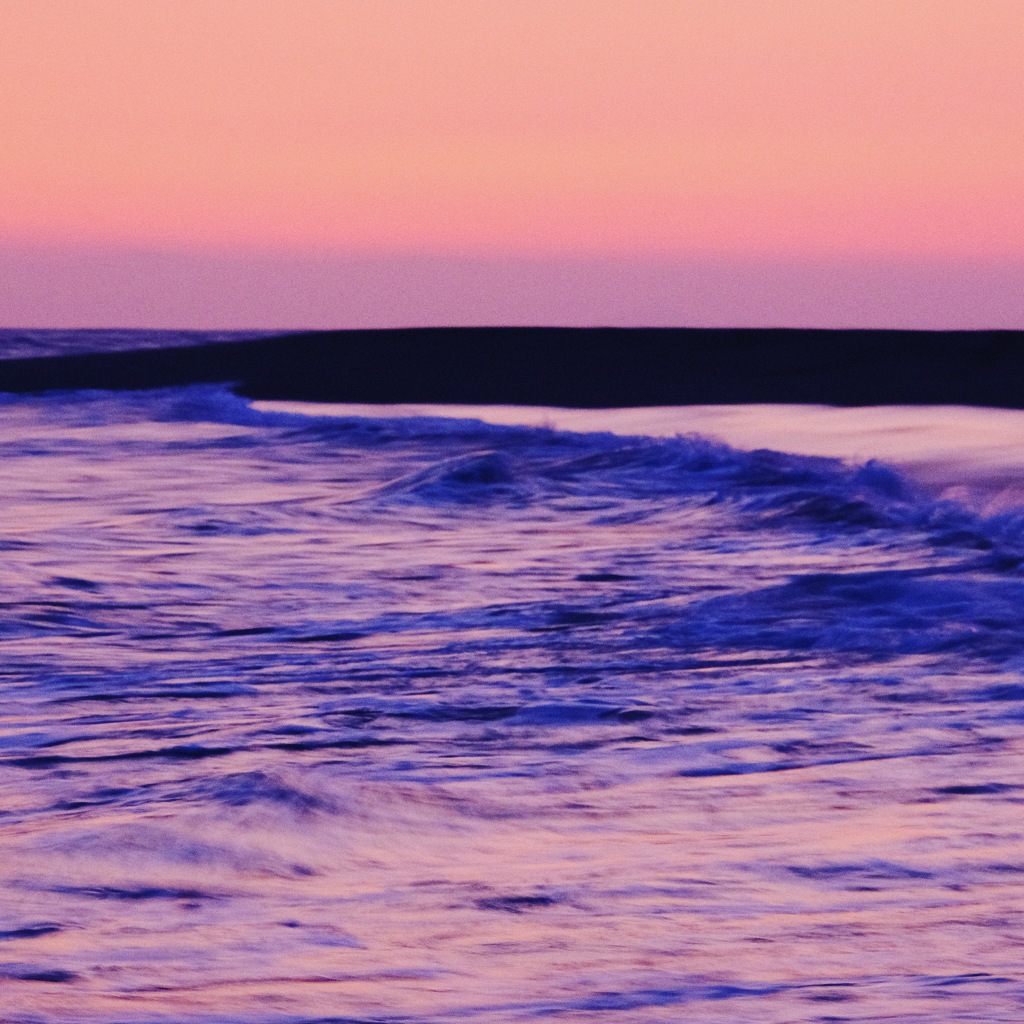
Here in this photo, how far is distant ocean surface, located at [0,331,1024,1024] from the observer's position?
231 cm

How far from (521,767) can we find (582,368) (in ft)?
70.5

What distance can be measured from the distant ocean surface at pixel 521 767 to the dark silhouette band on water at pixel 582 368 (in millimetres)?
9093

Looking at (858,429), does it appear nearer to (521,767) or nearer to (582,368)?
(521,767)

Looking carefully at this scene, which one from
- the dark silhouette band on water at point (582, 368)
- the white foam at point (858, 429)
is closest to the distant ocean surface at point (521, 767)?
the white foam at point (858, 429)

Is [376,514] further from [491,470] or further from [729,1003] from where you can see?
[729,1003]

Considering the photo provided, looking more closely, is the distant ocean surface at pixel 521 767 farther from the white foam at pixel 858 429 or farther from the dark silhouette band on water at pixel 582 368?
the dark silhouette band on water at pixel 582 368

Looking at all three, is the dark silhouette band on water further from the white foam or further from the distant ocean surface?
the distant ocean surface

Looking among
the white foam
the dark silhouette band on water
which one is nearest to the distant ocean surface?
the white foam

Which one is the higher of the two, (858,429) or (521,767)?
(858,429)

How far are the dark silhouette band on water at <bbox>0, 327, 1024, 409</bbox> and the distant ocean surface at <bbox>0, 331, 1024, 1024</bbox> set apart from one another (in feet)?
29.8

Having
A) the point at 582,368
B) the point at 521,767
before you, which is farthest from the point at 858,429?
the point at 582,368

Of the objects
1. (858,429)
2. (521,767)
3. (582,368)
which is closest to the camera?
(521,767)

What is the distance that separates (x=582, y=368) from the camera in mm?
24750

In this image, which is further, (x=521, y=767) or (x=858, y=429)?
(x=858, y=429)
